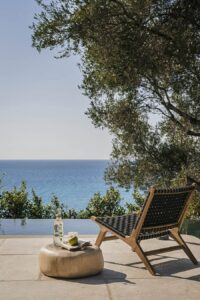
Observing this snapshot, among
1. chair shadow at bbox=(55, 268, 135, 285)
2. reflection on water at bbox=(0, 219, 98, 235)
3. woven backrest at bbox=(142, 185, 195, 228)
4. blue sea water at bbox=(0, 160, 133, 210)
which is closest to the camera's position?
chair shadow at bbox=(55, 268, 135, 285)

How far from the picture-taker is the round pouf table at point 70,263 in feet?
15.3

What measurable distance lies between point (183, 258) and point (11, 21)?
1498 centimetres

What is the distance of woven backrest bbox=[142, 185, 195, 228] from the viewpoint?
16.5ft

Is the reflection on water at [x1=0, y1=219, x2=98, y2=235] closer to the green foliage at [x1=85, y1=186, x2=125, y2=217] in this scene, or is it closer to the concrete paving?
the concrete paving

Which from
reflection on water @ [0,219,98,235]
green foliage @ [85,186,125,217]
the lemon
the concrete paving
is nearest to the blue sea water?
green foliage @ [85,186,125,217]

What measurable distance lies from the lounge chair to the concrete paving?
0.71 feet

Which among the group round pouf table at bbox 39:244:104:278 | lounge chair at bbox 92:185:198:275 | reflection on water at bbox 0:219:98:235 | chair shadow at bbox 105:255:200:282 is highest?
lounge chair at bbox 92:185:198:275

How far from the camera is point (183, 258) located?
571 centimetres

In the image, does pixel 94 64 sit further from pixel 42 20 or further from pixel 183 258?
pixel 183 258

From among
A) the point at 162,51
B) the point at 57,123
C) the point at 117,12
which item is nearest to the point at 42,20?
the point at 117,12

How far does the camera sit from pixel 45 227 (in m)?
8.43

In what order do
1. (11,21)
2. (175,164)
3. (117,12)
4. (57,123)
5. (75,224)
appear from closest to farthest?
(117,12) → (75,224) → (175,164) → (11,21) → (57,123)

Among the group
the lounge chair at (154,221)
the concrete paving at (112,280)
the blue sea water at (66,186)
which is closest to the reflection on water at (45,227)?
the concrete paving at (112,280)

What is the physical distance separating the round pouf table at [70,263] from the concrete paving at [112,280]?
7 cm
